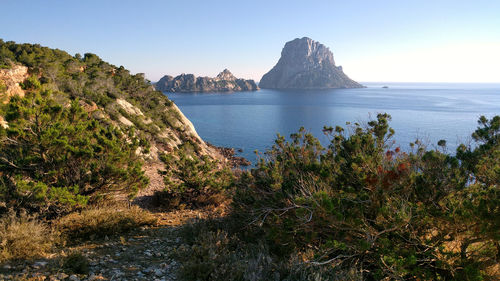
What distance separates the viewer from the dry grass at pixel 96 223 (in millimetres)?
6148

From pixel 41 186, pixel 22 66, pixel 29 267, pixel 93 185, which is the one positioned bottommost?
pixel 29 267

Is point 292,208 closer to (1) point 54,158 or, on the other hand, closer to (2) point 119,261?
(2) point 119,261

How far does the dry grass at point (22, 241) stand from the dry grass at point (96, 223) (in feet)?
2.23

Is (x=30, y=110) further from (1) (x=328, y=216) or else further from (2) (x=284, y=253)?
(1) (x=328, y=216)

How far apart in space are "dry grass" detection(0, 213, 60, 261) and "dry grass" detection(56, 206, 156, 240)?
26.8 inches

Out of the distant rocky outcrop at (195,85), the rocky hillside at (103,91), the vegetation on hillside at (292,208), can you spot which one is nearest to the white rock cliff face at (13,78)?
the rocky hillside at (103,91)

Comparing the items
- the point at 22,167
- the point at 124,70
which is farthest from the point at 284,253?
the point at 124,70

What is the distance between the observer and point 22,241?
16.0 ft

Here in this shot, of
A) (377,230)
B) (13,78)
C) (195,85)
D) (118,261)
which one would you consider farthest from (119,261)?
(195,85)

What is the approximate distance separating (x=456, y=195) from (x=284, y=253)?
11.7ft

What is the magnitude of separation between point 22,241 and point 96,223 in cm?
161

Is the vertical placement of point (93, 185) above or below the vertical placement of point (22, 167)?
below

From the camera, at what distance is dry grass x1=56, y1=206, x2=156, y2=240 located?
6.15 meters

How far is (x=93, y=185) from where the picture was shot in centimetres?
758
